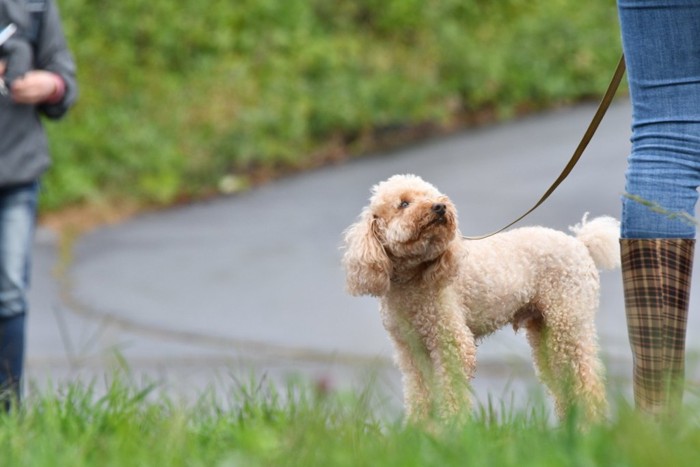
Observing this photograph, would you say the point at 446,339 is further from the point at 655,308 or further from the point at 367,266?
the point at 655,308

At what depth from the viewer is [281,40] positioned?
46.3ft

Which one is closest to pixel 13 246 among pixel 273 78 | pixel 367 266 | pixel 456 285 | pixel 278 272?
pixel 367 266

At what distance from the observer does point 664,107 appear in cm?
338

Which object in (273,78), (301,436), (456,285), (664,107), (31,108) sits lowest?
(301,436)

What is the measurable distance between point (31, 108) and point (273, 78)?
8641 millimetres

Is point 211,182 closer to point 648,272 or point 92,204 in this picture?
point 92,204

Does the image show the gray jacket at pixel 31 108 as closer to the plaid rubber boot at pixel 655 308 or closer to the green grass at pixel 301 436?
the green grass at pixel 301 436

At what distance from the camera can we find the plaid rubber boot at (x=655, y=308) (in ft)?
10.5

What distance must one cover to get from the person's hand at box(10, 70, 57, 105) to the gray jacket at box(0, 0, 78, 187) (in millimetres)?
83

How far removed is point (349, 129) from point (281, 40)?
158 centimetres

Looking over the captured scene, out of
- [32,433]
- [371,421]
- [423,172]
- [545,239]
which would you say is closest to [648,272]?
[545,239]

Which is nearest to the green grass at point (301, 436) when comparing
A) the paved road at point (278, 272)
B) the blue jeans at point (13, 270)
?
the blue jeans at point (13, 270)

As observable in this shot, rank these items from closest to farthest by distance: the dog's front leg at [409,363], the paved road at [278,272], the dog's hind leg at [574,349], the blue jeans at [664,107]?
the blue jeans at [664,107]
the dog's front leg at [409,363]
the dog's hind leg at [574,349]
the paved road at [278,272]

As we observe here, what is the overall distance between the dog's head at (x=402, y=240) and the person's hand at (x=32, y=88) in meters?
1.72
